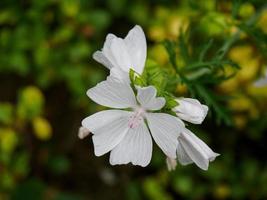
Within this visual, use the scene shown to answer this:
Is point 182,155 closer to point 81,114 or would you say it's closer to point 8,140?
point 8,140

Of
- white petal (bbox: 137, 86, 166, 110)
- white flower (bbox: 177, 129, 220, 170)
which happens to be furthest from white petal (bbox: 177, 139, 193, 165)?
white petal (bbox: 137, 86, 166, 110)

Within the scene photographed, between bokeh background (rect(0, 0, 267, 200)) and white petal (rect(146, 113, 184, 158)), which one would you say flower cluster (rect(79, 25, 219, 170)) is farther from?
bokeh background (rect(0, 0, 267, 200))

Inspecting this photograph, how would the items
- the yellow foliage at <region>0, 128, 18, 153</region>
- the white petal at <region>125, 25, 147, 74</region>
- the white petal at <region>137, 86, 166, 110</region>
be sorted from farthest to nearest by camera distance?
1. the yellow foliage at <region>0, 128, 18, 153</region>
2. the white petal at <region>125, 25, 147, 74</region>
3. the white petal at <region>137, 86, 166, 110</region>

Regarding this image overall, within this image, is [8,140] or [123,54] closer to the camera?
[123,54]

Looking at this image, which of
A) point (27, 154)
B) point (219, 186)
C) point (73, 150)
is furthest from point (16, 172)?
point (219, 186)

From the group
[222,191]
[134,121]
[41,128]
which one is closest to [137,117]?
[134,121]

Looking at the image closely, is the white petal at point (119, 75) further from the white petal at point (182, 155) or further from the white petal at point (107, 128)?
the white petal at point (182, 155)
